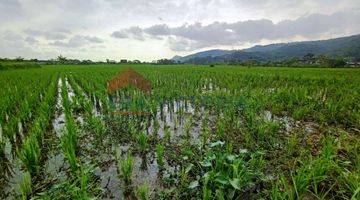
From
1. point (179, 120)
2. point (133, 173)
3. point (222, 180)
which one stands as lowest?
point (133, 173)

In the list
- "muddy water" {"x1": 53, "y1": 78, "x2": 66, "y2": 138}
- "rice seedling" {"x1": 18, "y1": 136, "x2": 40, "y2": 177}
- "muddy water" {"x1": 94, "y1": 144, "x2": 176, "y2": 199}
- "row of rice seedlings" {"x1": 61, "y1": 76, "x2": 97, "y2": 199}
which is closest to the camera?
"row of rice seedlings" {"x1": 61, "y1": 76, "x2": 97, "y2": 199}

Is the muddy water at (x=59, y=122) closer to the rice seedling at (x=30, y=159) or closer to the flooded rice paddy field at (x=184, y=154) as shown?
the flooded rice paddy field at (x=184, y=154)

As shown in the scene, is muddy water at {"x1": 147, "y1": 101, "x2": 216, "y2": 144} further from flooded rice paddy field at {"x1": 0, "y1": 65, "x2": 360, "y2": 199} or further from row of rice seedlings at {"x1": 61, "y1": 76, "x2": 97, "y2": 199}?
row of rice seedlings at {"x1": 61, "y1": 76, "x2": 97, "y2": 199}

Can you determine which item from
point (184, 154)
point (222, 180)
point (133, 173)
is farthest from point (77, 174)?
point (222, 180)

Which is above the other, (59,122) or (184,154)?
(59,122)

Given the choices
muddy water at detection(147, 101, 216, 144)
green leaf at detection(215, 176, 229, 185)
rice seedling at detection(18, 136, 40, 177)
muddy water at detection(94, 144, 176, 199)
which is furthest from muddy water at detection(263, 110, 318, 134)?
rice seedling at detection(18, 136, 40, 177)

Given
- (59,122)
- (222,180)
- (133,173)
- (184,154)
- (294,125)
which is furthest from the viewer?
(59,122)

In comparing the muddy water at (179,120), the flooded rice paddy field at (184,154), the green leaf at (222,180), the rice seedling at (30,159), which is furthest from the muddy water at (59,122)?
the green leaf at (222,180)

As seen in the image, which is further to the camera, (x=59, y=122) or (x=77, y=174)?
(x=59, y=122)

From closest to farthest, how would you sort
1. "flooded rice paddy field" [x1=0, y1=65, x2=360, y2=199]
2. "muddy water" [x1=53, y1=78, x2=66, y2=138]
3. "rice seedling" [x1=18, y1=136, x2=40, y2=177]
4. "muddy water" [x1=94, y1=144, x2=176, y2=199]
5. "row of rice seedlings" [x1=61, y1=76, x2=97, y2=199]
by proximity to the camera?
"row of rice seedlings" [x1=61, y1=76, x2=97, y2=199] → "flooded rice paddy field" [x1=0, y1=65, x2=360, y2=199] → "muddy water" [x1=94, y1=144, x2=176, y2=199] → "rice seedling" [x1=18, y1=136, x2=40, y2=177] → "muddy water" [x1=53, y1=78, x2=66, y2=138]

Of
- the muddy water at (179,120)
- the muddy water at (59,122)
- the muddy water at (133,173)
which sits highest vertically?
the muddy water at (59,122)

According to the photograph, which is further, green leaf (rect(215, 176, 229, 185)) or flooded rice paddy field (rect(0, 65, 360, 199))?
flooded rice paddy field (rect(0, 65, 360, 199))

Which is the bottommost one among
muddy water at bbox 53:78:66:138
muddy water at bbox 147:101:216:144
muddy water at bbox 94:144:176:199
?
muddy water at bbox 94:144:176:199

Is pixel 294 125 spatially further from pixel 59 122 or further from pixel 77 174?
pixel 59 122
